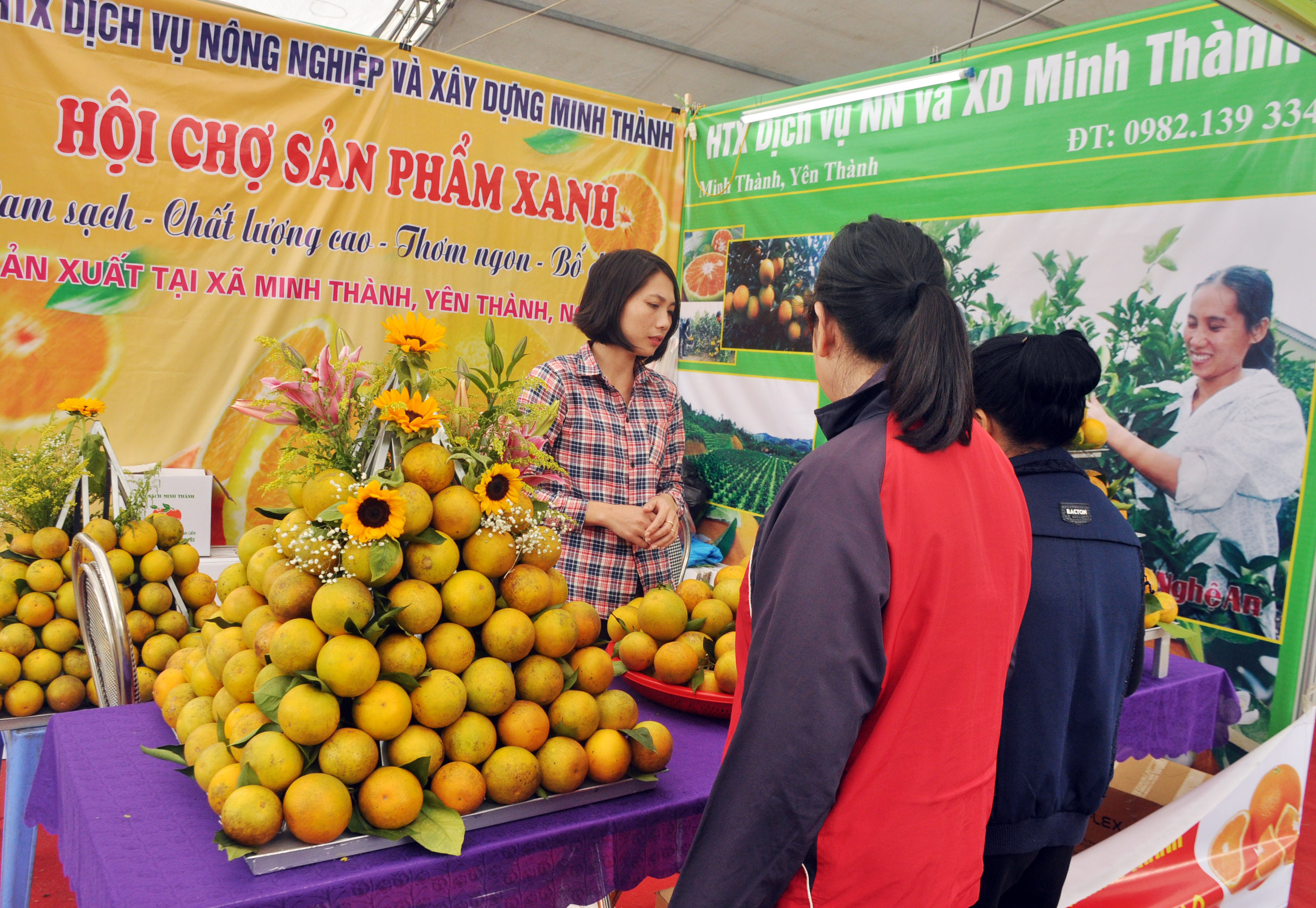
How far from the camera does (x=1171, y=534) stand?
9.28 ft

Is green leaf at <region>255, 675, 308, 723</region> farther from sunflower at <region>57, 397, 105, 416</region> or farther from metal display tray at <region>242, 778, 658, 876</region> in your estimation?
sunflower at <region>57, 397, 105, 416</region>

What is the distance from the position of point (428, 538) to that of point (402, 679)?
0.64 feet

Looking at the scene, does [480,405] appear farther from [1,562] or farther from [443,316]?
[443,316]

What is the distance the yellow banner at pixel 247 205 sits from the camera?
132 inches

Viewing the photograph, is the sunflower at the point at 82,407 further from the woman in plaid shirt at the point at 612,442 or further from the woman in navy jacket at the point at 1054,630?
the woman in navy jacket at the point at 1054,630

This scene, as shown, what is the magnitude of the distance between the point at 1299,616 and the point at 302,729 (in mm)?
2766

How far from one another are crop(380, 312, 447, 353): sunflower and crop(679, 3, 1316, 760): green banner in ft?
6.37

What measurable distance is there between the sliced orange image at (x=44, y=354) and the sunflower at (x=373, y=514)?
2.92 metres

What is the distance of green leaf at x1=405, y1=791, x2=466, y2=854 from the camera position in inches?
44.4

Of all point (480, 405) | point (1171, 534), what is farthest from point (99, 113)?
point (1171, 534)

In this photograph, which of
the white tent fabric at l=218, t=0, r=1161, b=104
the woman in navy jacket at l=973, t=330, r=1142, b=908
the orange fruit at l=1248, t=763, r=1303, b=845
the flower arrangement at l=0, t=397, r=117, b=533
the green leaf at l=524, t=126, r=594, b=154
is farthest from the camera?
the white tent fabric at l=218, t=0, r=1161, b=104

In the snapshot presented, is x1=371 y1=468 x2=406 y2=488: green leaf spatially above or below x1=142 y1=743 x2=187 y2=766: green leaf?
above

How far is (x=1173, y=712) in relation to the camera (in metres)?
2.26

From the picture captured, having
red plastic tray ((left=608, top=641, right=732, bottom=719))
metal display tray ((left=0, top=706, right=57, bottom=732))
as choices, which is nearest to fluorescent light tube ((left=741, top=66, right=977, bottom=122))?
red plastic tray ((left=608, top=641, right=732, bottom=719))
